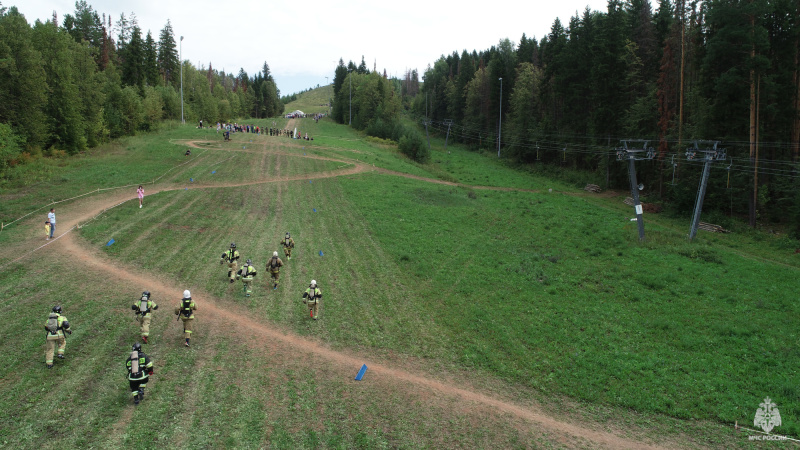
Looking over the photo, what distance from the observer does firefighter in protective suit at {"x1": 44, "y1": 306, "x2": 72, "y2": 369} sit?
13.4 meters

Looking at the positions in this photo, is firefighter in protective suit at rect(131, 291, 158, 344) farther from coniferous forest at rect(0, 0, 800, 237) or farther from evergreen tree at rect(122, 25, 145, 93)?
evergreen tree at rect(122, 25, 145, 93)

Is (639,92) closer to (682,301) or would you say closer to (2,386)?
(682,301)

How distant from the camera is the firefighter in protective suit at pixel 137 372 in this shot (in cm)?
1188

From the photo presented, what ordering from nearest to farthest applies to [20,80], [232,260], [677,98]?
[232,260] < [20,80] < [677,98]

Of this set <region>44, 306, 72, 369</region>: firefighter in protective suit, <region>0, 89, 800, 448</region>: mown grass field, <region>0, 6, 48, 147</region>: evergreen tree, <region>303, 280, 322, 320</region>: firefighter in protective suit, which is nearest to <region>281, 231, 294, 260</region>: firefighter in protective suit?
<region>0, 89, 800, 448</region>: mown grass field

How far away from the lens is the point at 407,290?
22922 mm

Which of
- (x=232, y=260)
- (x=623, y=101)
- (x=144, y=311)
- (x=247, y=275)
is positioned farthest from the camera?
(x=623, y=101)

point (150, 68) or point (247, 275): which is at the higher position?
point (150, 68)

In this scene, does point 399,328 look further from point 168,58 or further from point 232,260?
point 168,58

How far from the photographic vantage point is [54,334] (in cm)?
1359

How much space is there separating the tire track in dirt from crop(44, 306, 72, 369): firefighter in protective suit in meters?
4.89

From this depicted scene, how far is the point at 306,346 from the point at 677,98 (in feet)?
164

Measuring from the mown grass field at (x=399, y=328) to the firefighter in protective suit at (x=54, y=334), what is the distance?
0.40 meters

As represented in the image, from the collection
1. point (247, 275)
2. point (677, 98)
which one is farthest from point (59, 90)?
point (677, 98)
